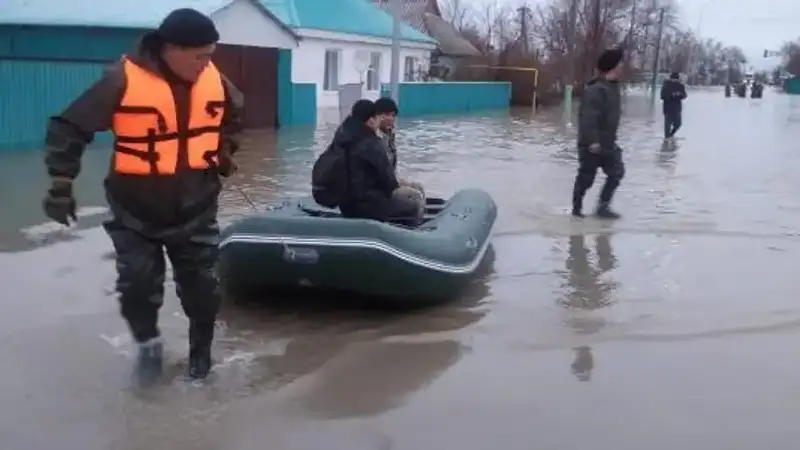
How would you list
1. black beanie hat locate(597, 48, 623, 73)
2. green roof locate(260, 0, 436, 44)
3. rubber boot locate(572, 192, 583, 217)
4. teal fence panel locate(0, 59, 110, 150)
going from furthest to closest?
1. green roof locate(260, 0, 436, 44)
2. teal fence panel locate(0, 59, 110, 150)
3. rubber boot locate(572, 192, 583, 217)
4. black beanie hat locate(597, 48, 623, 73)

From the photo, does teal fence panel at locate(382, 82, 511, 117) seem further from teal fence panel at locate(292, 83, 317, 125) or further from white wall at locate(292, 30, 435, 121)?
teal fence panel at locate(292, 83, 317, 125)

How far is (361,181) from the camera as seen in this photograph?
6.31 meters

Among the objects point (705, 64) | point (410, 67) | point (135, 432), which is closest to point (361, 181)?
point (135, 432)

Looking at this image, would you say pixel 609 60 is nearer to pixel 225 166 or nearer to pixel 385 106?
pixel 385 106

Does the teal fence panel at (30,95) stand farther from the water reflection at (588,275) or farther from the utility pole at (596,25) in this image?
the utility pole at (596,25)

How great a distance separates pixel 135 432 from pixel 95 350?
124 cm

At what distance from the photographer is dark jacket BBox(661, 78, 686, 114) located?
65.3 feet

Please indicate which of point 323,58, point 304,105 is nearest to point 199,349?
point 304,105

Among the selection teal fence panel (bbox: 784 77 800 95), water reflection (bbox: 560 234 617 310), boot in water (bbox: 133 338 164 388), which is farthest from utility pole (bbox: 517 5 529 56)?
boot in water (bbox: 133 338 164 388)

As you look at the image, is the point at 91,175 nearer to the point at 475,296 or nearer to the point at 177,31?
the point at 475,296

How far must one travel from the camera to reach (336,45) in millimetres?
28625

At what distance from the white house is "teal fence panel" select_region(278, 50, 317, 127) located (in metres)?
2.00

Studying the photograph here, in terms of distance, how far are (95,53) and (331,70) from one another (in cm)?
1077

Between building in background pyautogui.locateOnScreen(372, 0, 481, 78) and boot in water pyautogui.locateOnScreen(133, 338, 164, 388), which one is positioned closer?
boot in water pyautogui.locateOnScreen(133, 338, 164, 388)
